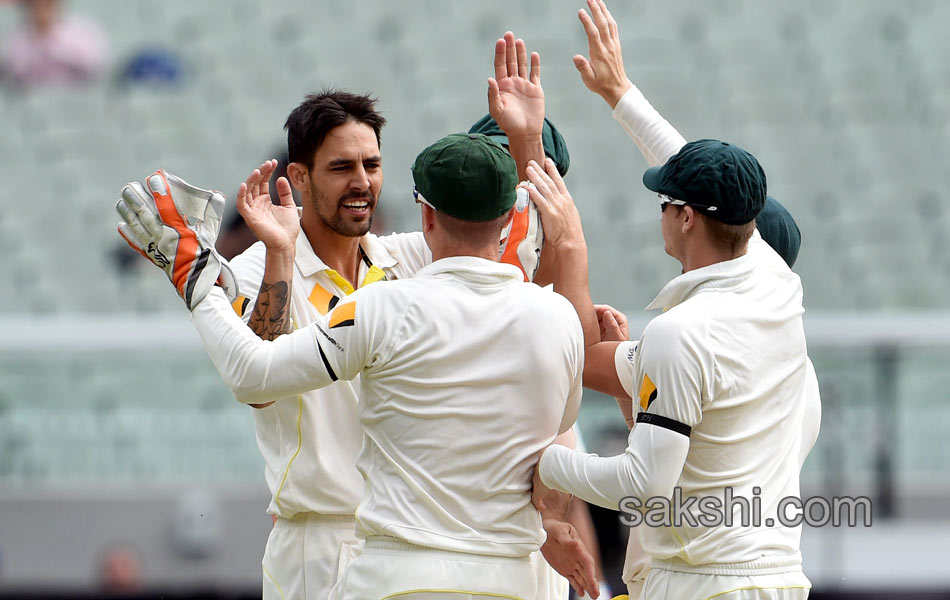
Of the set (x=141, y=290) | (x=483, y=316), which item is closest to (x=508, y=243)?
(x=483, y=316)

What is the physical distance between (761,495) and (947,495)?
5.15m

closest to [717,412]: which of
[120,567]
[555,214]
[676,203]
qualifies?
[676,203]

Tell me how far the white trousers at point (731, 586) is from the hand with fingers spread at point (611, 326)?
0.67m

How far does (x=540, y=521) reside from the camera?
2555 mm

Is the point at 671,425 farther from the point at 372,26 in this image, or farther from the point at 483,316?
the point at 372,26

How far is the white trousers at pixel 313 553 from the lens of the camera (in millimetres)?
2879

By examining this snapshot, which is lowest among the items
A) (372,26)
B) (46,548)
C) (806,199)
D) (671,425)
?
(46,548)

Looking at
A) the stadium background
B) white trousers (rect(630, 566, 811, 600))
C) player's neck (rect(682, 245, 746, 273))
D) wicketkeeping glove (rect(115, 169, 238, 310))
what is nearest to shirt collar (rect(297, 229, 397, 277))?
wicketkeeping glove (rect(115, 169, 238, 310))

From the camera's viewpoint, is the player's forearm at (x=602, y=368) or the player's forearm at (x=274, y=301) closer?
the player's forearm at (x=274, y=301)

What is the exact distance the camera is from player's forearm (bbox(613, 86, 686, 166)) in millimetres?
3023

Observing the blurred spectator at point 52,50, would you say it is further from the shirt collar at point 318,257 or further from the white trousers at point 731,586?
the white trousers at point 731,586

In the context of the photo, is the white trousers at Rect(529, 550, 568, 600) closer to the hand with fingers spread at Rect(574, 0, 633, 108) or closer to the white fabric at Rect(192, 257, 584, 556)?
the white fabric at Rect(192, 257, 584, 556)

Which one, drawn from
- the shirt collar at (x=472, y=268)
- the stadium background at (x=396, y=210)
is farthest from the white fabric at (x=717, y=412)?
the stadium background at (x=396, y=210)

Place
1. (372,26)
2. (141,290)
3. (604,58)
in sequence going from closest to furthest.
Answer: (604,58)
(141,290)
(372,26)
